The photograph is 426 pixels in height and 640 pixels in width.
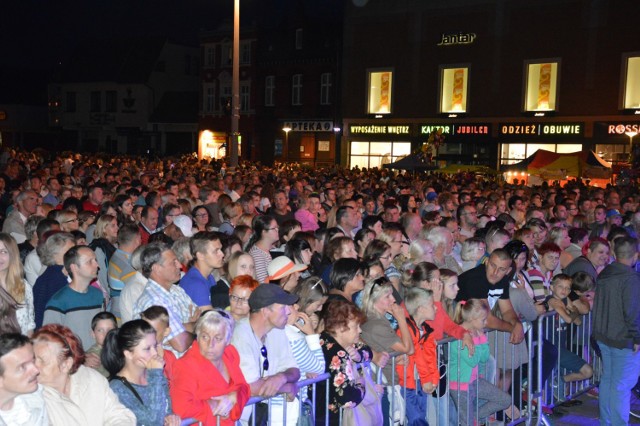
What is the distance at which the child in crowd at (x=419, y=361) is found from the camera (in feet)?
20.1

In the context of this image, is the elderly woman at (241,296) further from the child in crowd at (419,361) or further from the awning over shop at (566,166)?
the awning over shop at (566,166)

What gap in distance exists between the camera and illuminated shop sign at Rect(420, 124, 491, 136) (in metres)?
38.0

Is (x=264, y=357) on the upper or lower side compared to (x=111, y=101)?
lower

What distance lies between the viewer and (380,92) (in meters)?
42.0

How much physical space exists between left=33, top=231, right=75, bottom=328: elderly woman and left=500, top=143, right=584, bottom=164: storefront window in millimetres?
32441

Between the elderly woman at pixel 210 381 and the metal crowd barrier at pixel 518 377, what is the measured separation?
216mm

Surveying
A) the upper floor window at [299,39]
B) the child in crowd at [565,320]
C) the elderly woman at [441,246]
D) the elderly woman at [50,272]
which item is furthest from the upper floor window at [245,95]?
the elderly woman at [50,272]

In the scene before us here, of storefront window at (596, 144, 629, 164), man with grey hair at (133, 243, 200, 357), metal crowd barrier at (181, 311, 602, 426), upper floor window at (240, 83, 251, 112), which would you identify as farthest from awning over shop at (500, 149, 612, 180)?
upper floor window at (240, 83, 251, 112)

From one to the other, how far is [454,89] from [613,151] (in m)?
9.15

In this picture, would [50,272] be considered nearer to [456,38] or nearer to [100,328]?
[100,328]

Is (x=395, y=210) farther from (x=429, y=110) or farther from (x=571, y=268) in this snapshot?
(x=429, y=110)

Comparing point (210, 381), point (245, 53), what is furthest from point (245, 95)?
point (210, 381)

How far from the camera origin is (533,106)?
36719 millimetres

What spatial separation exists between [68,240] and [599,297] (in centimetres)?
549
